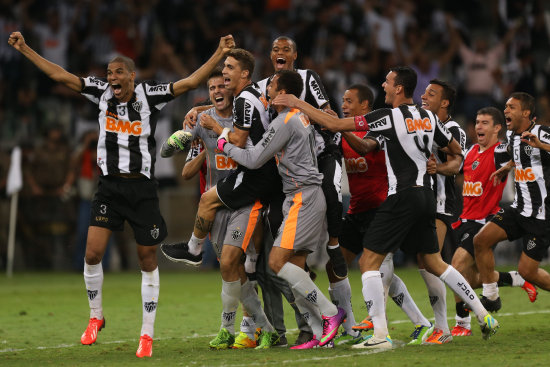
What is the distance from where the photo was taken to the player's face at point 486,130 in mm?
11009

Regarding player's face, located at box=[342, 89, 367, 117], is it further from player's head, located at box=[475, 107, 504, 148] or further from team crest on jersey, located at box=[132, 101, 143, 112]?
team crest on jersey, located at box=[132, 101, 143, 112]

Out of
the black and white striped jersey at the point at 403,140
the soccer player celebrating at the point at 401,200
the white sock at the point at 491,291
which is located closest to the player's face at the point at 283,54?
the soccer player celebrating at the point at 401,200

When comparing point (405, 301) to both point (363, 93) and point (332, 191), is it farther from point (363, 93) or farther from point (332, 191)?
point (363, 93)

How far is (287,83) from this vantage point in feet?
28.6

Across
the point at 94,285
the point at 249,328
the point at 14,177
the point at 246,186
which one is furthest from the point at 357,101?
the point at 14,177

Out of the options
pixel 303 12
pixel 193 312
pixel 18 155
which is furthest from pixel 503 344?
pixel 303 12

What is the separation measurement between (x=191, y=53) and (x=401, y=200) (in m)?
13.1

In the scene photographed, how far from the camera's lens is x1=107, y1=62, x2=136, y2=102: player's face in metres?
8.92

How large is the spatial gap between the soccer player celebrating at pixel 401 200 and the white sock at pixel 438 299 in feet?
2.01

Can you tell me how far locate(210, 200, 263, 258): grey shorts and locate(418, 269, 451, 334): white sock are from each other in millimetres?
1799

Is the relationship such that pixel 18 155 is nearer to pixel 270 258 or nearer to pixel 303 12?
pixel 303 12

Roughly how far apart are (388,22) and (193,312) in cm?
1030

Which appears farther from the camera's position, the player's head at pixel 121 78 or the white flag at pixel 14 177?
the white flag at pixel 14 177

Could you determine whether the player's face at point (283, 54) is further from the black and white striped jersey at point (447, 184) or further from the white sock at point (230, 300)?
the white sock at point (230, 300)
